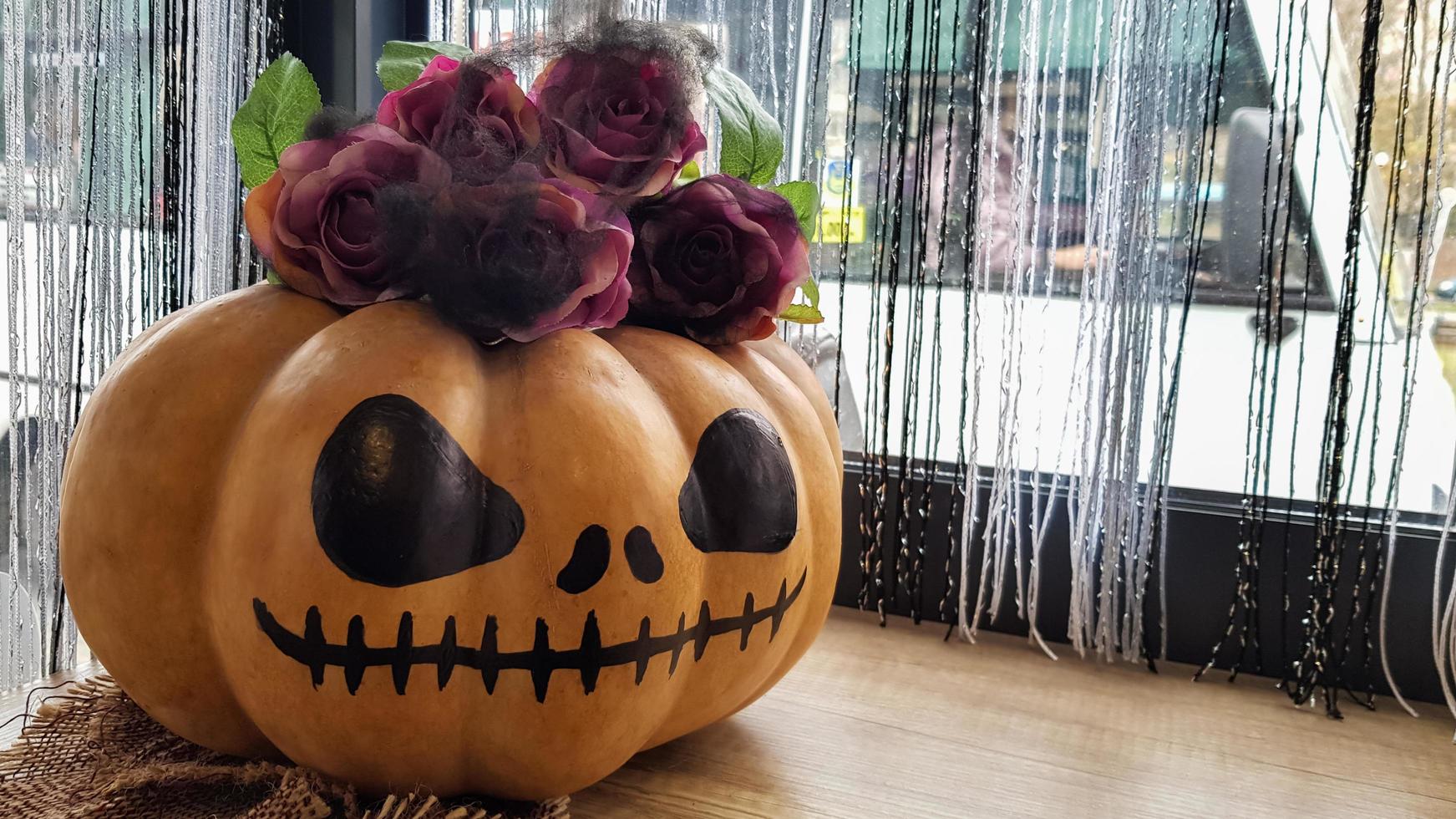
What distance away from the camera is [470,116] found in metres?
0.62

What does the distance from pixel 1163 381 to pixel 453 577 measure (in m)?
0.64

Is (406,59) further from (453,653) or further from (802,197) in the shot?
(453,653)

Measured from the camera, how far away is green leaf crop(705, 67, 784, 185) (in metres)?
0.73

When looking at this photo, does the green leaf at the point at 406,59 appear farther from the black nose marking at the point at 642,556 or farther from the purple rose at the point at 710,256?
the black nose marking at the point at 642,556

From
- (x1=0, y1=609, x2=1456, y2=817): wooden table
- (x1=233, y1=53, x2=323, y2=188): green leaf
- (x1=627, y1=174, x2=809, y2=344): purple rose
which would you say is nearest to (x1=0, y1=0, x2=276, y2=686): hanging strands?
(x1=0, y1=609, x2=1456, y2=817): wooden table

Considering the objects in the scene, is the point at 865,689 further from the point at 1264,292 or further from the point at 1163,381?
the point at 1264,292

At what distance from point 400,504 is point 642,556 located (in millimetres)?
121

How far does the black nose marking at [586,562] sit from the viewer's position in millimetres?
547

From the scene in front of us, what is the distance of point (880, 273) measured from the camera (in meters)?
1.00

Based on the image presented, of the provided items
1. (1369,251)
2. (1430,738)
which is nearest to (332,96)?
(1369,251)

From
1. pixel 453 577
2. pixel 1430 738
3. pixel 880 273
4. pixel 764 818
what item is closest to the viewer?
pixel 453 577

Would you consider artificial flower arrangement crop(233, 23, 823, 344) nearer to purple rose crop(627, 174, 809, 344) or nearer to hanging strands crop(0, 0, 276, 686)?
purple rose crop(627, 174, 809, 344)

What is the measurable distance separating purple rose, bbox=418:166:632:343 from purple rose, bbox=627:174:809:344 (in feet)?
0.28

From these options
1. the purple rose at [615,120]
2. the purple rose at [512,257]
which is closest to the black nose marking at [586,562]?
the purple rose at [512,257]
